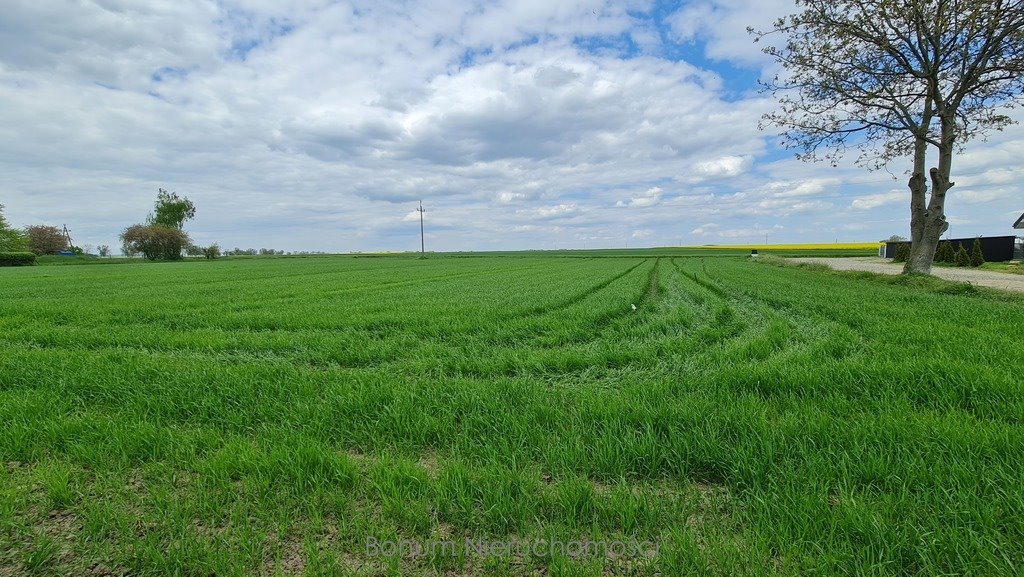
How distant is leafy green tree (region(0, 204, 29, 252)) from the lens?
211 ft

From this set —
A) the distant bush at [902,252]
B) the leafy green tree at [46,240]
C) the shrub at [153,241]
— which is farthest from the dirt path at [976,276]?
the leafy green tree at [46,240]

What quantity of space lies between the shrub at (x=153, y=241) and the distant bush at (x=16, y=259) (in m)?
18.7

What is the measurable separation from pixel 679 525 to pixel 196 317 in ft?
38.2

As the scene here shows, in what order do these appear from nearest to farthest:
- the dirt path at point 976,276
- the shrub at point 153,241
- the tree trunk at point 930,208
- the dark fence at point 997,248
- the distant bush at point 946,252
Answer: the dirt path at point 976,276 → the tree trunk at point 930,208 → the dark fence at point 997,248 → the distant bush at point 946,252 → the shrub at point 153,241

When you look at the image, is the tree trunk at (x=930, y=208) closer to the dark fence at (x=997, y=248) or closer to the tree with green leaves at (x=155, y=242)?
the dark fence at (x=997, y=248)

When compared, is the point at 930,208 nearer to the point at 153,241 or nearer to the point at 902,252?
the point at 902,252

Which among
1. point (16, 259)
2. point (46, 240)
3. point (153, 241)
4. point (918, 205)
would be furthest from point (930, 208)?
point (46, 240)

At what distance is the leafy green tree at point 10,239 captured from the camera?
211ft

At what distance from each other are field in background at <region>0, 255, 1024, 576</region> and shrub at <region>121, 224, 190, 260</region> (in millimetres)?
93887

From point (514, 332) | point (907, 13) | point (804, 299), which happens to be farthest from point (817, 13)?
point (514, 332)

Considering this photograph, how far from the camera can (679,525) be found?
2377 millimetres

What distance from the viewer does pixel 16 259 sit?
57719mm

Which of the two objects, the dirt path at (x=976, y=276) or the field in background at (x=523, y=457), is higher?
the dirt path at (x=976, y=276)

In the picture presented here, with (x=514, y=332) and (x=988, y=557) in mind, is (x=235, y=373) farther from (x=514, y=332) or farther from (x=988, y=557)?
(x=988, y=557)
